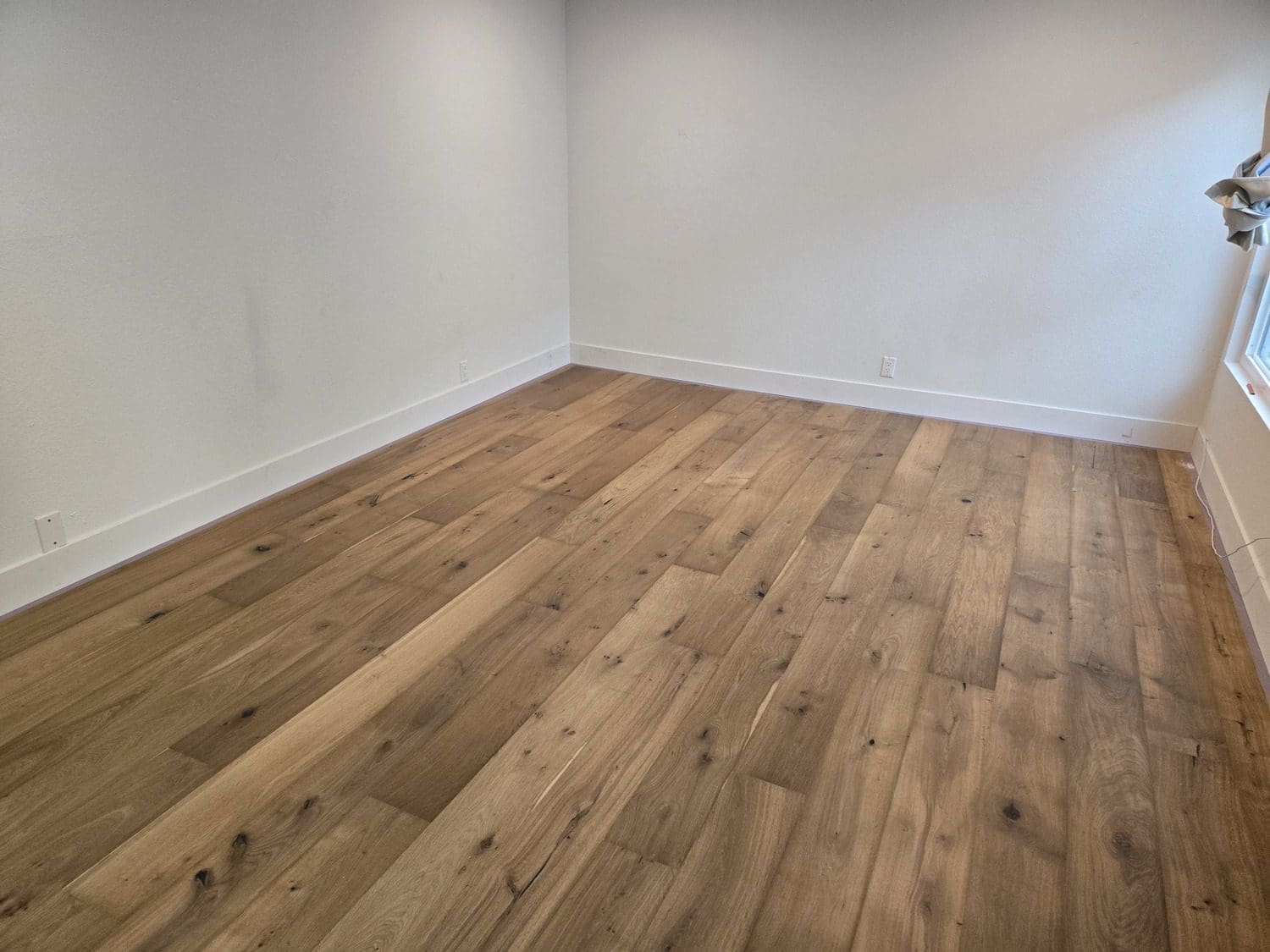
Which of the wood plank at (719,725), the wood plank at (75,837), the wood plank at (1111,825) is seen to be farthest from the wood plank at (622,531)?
the wood plank at (1111,825)

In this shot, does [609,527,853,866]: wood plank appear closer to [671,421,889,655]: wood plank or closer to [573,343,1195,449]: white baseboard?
[671,421,889,655]: wood plank

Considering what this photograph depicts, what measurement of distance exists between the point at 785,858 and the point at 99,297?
2534 millimetres

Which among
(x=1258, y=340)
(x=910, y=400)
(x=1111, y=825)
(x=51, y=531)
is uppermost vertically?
(x=1258, y=340)

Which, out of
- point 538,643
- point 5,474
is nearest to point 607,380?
point 538,643

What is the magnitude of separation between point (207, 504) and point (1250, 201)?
12.1 ft

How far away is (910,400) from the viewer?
178 inches

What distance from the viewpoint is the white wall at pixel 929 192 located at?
12.2 feet

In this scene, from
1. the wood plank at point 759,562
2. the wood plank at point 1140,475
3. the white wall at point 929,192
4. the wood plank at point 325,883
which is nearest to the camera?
the wood plank at point 325,883

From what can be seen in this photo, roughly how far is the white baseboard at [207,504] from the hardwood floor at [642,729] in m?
0.08

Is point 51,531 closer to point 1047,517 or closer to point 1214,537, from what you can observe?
point 1047,517

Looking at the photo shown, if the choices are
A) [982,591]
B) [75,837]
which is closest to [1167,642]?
[982,591]

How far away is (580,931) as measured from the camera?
1579 mm

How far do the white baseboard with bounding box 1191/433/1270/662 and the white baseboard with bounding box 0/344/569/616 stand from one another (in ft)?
Result: 11.1

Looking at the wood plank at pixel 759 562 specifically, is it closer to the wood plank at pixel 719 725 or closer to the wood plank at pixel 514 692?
the wood plank at pixel 719 725
